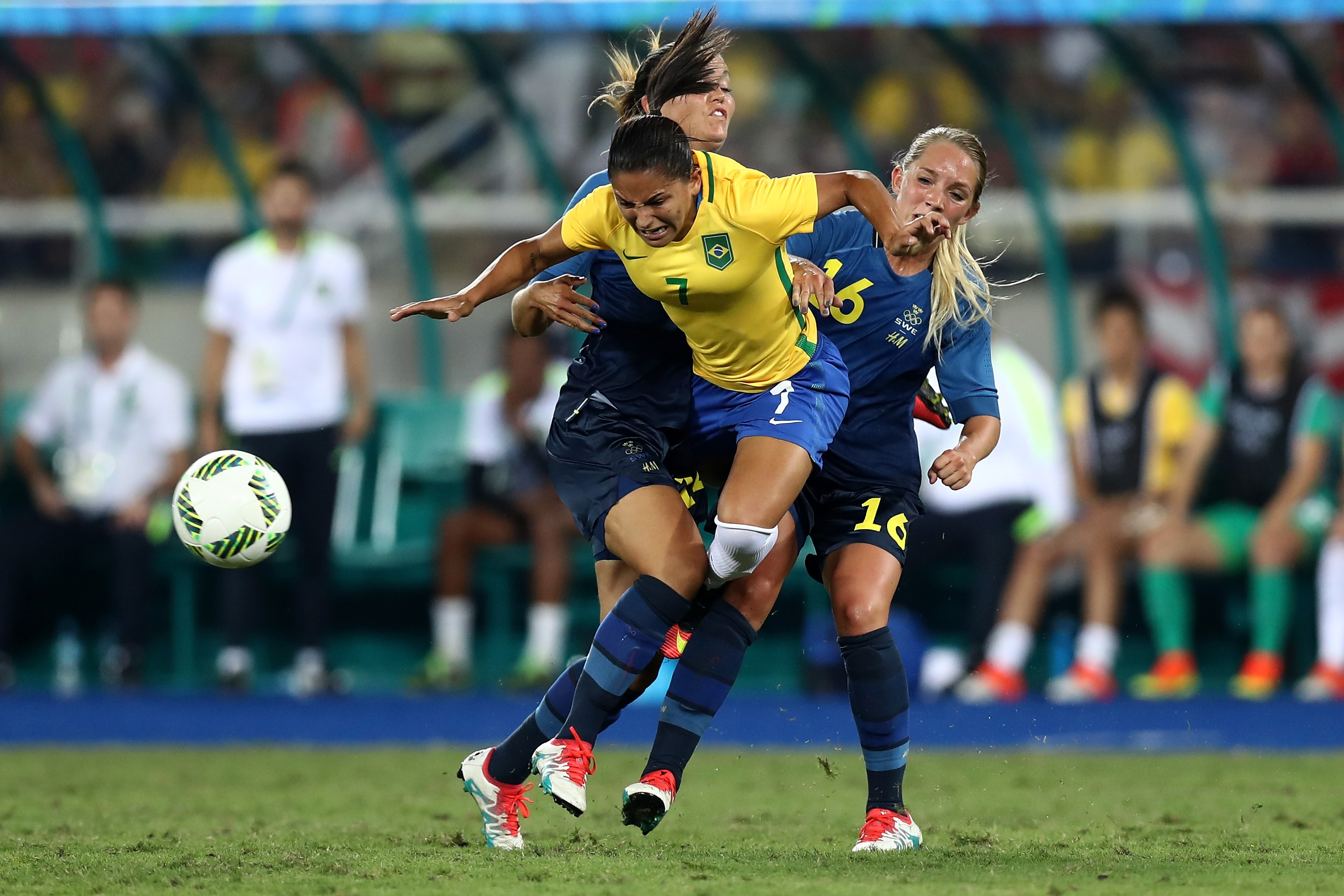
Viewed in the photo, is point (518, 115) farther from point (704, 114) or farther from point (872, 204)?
point (872, 204)

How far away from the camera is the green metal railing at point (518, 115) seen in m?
9.66

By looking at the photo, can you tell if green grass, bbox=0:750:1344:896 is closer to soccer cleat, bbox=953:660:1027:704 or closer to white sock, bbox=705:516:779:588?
white sock, bbox=705:516:779:588

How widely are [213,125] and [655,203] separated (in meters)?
6.29

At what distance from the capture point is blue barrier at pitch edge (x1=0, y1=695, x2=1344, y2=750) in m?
7.93

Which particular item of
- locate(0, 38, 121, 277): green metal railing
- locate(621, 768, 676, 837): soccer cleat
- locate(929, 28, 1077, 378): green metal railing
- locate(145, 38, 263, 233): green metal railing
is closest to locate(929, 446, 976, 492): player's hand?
locate(621, 768, 676, 837): soccer cleat

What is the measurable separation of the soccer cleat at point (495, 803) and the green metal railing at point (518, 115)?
207 inches

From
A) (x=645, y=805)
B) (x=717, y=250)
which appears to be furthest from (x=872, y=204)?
(x=645, y=805)

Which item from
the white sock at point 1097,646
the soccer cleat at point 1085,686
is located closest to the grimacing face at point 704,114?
the soccer cleat at point 1085,686

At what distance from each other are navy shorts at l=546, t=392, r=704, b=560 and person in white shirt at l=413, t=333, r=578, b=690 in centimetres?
384

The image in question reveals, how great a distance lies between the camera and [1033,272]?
10070 mm

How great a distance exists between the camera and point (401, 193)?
10.1m

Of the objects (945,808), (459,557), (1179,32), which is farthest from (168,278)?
(945,808)

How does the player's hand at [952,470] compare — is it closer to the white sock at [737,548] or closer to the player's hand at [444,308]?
the white sock at [737,548]

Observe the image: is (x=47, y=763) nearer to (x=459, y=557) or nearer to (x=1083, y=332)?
(x=459, y=557)
